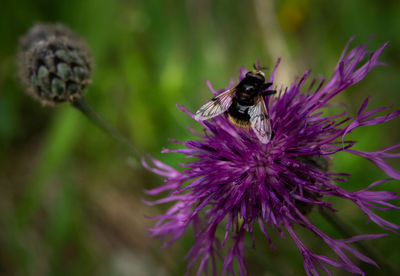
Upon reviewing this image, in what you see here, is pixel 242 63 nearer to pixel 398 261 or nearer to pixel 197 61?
pixel 197 61

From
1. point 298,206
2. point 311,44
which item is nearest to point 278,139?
point 298,206

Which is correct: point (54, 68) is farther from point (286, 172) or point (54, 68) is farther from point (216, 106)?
point (286, 172)

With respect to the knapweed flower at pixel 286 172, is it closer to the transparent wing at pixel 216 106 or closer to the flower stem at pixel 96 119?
the transparent wing at pixel 216 106

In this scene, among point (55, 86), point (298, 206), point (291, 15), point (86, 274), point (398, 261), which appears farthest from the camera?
point (291, 15)

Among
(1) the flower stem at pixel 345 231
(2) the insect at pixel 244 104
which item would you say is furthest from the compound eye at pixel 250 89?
(1) the flower stem at pixel 345 231

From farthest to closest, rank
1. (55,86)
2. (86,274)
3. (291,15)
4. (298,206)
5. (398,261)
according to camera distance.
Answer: (291,15)
(86,274)
(398,261)
(55,86)
(298,206)

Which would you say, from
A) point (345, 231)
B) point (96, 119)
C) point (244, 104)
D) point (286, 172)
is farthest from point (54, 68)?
point (345, 231)
